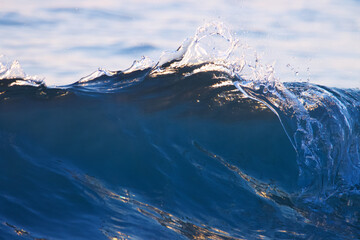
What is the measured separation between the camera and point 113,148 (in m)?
4.02

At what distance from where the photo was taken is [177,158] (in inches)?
156

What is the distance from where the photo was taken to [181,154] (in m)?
4.03

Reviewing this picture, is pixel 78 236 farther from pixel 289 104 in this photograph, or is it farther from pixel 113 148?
pixel 289 104

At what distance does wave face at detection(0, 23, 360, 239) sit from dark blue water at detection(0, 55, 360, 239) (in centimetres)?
1

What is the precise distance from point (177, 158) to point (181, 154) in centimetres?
8

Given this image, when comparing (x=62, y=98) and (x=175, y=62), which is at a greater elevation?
(x=175, y=62)

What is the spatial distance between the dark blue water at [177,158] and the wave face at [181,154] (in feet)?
0.04

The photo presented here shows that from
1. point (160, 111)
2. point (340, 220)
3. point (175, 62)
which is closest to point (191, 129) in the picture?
point (160, 111)

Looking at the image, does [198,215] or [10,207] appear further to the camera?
[198,215]

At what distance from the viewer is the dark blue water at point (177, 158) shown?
290 cm

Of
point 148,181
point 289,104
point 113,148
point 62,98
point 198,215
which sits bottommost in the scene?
point 198,215

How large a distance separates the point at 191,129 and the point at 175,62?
2.62 feet

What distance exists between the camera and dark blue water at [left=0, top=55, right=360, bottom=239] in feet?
9.52

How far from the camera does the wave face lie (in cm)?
292
